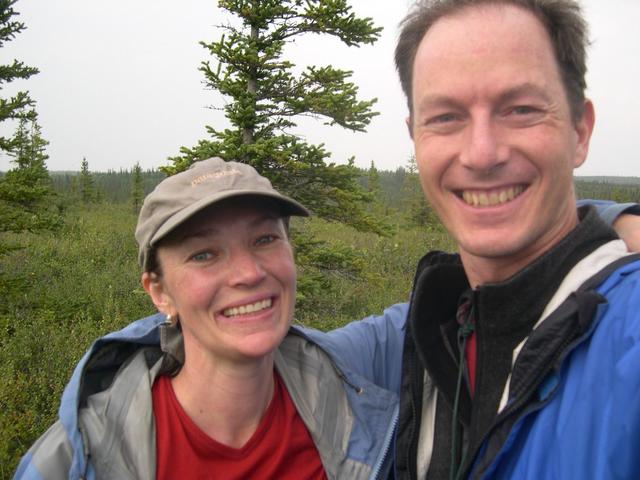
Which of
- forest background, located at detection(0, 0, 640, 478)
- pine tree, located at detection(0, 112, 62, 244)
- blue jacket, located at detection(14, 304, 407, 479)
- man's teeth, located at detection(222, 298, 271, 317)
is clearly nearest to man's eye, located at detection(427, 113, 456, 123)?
man's teeth, located at detection(222, 298, 271, 317)

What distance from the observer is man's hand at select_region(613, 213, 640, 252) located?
1697 millimetres

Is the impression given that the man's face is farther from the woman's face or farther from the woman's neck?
the woman's neck

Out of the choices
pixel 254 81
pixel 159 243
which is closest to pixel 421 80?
pixel 159 243

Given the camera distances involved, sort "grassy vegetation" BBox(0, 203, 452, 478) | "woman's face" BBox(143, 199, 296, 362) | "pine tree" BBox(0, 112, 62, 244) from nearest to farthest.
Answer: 1. "woman's face" BBox(143, 199, 296, 362)
2. "grassy vegetation" BBox(0, 203, 452, 478)
3. "pine tree" BBox(0, 112, 62, 244)

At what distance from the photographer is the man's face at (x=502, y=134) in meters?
1.69

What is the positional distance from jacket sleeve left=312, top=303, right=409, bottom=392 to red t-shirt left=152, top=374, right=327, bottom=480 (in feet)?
1.30

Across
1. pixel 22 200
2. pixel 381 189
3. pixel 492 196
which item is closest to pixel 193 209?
pixel 492 196

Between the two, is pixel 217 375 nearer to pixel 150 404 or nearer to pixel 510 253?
pixel 150 404

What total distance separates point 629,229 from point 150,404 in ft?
6.18

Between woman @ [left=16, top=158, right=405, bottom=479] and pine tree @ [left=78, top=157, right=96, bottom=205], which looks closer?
woman @ [left=16, top=158, right=405, bottom=479]

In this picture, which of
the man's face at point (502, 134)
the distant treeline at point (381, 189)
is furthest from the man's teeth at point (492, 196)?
the distant treeline at point (381, 189)

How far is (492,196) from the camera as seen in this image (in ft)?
5.73

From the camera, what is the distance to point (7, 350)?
691 centimetres

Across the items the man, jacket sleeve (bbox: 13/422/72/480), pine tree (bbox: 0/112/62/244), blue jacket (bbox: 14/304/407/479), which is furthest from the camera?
pine tree (bbox: 0/112/62/244)
